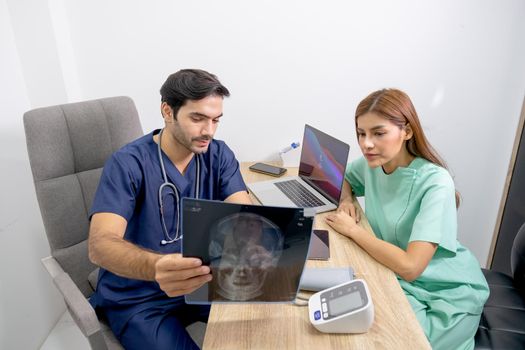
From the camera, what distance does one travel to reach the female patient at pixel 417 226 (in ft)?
3.58

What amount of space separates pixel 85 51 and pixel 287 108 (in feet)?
3.48

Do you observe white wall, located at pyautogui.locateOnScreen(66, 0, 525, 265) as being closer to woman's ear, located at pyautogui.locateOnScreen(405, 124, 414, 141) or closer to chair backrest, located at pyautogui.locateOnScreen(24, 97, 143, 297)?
chair backrest, located at pyautogui.locateOnScreen(24, 97, 143, 297)

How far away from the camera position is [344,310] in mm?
837

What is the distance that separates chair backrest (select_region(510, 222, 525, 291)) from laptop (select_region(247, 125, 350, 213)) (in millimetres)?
680

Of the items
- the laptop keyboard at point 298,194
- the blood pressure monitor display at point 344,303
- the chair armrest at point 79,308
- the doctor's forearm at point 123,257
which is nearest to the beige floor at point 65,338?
the chair armrest at point 79,308

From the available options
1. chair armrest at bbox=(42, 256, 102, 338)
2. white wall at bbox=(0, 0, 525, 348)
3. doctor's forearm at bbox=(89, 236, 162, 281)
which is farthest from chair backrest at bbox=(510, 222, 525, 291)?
chair armrest at bbox=(42, 256, 102, 338)

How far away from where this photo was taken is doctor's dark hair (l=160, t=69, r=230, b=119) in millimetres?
1183

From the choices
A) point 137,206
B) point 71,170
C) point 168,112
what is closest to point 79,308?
point 137,206

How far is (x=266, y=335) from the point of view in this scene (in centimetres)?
85

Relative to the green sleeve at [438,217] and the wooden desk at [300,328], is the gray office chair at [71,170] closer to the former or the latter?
the wooden desk at [300,328]

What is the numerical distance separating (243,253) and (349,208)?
2.37ft

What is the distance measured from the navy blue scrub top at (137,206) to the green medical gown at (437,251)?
701 millimetres

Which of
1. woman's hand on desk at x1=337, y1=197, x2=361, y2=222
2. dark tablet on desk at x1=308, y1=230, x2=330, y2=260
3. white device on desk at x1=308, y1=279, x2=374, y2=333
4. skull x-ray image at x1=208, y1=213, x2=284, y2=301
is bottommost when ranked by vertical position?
dark tablet on desk at x1=308, y1=230, x2=330, y2=260

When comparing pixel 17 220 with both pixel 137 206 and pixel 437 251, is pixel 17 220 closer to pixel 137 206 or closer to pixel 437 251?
pixel 137 206
